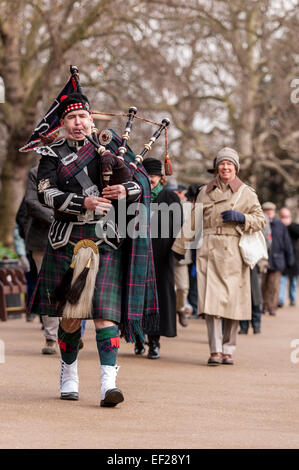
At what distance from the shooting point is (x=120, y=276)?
6.89m

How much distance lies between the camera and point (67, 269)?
6.80 meters

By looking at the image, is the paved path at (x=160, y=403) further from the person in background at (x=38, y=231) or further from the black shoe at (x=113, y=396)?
the person in background at (x=38, y=231)

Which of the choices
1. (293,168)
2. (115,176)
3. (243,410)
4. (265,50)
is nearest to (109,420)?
(243,410)

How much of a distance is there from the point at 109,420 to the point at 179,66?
1812 cm

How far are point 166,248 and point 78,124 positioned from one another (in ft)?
11.5

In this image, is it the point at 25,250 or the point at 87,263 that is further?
the point at 25,250

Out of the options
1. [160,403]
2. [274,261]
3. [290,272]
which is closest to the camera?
[160,403]

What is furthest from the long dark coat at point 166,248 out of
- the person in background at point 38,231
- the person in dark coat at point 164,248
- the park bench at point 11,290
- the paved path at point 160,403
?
the park bench at point 11,290

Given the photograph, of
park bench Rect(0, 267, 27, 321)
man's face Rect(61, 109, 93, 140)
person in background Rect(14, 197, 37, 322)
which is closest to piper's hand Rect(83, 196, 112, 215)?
man's face Rect(61, 109, 93, 140)

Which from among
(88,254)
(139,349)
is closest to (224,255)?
(139,349)

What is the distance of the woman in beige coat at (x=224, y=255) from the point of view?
9570mm

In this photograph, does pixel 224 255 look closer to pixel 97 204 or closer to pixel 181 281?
pixel 97 204

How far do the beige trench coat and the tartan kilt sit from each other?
2795 millimetres

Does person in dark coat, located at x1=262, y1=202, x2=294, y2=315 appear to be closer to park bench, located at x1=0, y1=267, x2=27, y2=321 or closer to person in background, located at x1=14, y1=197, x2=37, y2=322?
park bench, located at x1=0, y1=267, x2=27, y2=321
